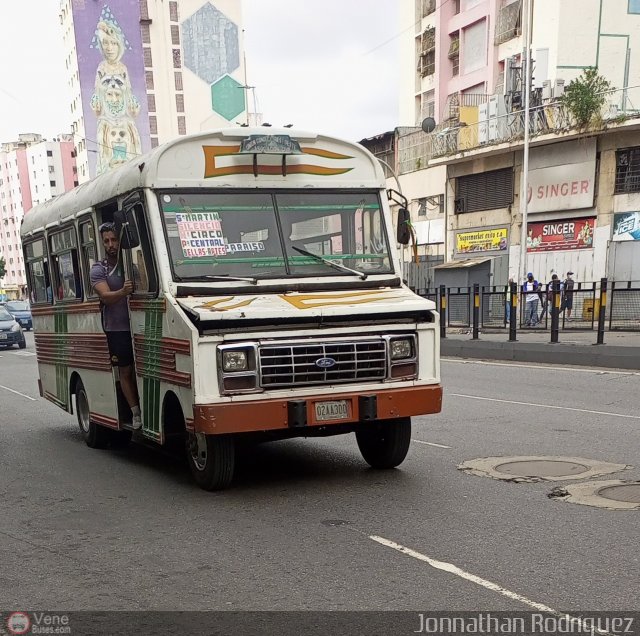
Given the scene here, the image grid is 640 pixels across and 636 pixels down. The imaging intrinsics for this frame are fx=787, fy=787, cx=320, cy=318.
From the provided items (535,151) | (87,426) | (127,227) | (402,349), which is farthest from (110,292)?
(535,151)

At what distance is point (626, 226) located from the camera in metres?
28.2

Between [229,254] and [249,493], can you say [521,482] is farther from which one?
[229,254]

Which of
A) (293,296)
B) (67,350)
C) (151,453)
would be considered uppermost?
(293,296)

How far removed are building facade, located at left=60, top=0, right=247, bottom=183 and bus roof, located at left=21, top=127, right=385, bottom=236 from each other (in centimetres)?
9170

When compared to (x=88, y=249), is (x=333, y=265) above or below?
below

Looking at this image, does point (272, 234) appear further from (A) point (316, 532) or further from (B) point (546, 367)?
(B) point (546, 367)

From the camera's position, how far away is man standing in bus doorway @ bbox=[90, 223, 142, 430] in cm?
755

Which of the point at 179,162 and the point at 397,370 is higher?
the point at 179,162

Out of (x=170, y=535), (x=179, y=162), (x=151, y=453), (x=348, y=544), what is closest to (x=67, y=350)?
(x=151, y=453)

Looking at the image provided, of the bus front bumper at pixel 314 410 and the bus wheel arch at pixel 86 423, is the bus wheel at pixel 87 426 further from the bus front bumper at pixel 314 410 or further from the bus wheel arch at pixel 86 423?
the bus front bumper at pixel 314 410

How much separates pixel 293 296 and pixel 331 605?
3.00 meters

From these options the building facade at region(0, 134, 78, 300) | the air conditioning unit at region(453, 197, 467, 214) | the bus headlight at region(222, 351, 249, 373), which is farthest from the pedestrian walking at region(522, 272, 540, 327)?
the building facade at region(0, 134, 78, 300)

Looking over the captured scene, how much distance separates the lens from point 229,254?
6766mm

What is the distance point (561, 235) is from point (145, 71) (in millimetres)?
81449
